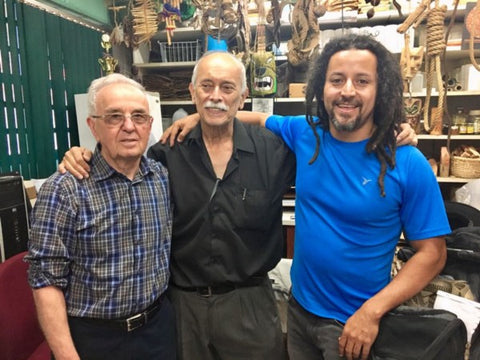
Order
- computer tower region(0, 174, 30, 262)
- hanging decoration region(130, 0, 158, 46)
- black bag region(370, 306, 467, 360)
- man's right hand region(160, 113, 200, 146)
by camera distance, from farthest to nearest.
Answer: hanging decoration region(130, 0, 158, 46) < computer tower region(0, 174, 30, 262) < man's right hand region(160, 113, 200, 146) < black bag region(370, 306, 467, 360)

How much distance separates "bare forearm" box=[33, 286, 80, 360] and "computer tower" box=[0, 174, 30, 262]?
3.28 feet

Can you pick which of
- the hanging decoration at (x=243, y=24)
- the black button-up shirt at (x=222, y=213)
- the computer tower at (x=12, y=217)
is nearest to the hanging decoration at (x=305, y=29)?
→ the hanging decoration at (x=243, y=24)

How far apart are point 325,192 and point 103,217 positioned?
0.74 metres

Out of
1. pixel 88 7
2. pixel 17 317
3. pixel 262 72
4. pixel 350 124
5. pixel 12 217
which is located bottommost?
pixel 17 317

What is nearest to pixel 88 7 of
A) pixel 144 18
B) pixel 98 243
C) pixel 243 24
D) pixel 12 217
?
pixel 144 18

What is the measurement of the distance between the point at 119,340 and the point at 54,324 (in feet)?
0.67

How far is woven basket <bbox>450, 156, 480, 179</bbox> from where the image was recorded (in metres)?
3.06

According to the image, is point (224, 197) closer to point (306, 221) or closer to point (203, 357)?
point (306, 221)

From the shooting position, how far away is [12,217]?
1952mm

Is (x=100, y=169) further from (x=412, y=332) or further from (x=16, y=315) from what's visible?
(x=412, y=332)

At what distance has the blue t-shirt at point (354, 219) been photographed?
1157 mm

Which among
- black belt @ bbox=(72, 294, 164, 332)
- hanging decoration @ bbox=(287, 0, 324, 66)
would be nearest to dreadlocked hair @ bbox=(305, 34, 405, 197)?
black belt @ bbox=(72, 294, 164, 332)

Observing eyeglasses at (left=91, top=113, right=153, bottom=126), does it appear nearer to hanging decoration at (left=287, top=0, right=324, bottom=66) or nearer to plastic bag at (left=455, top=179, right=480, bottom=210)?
hanging decoration at (left=287, top=0, right=324, bottom=66)

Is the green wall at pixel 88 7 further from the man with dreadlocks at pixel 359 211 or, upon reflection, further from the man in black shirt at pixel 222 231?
the man with dreadlocks at pixel 359 211
